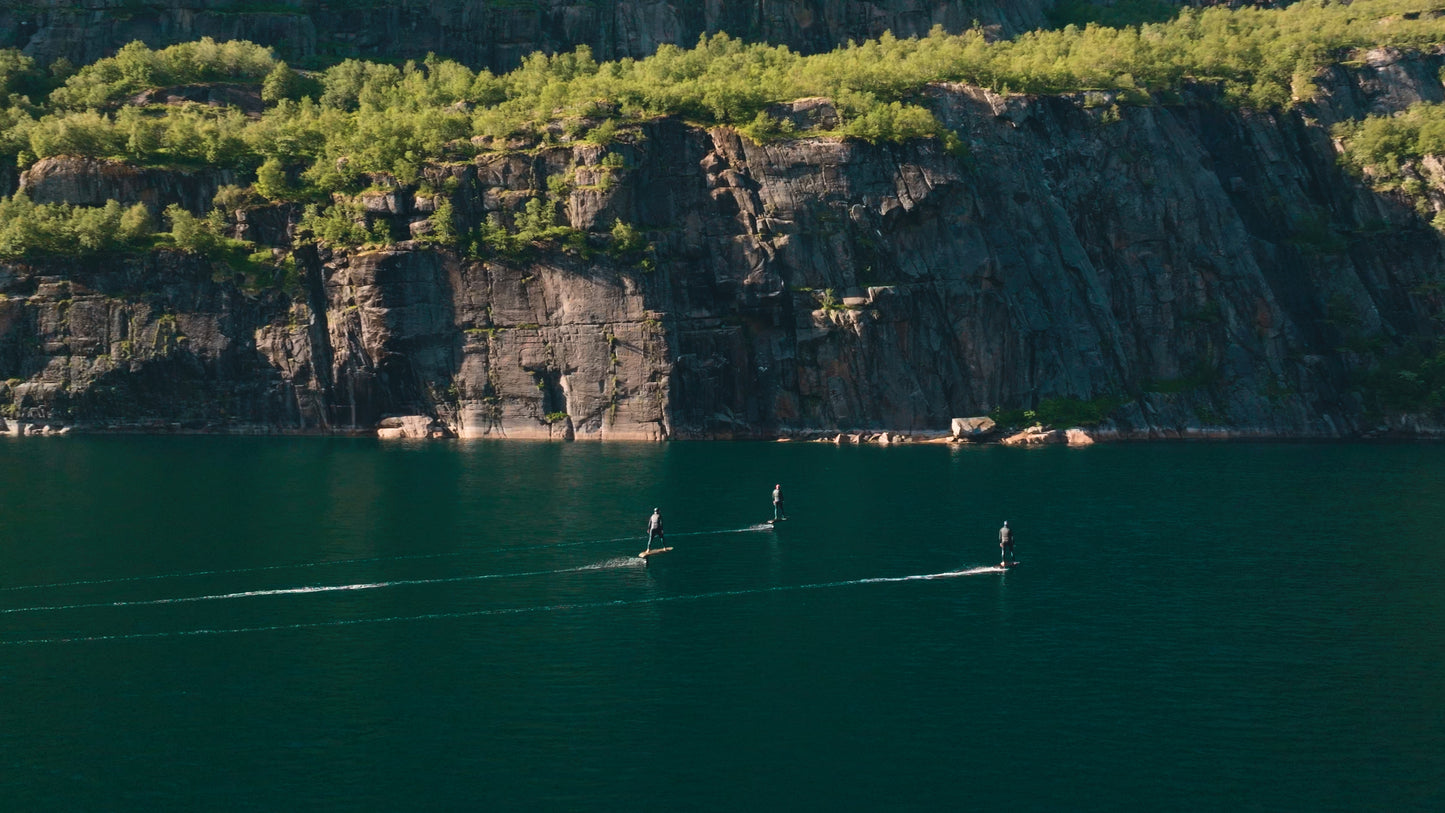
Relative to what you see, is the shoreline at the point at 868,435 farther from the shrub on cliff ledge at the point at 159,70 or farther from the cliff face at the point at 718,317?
the shrub on cliff ledge at the point at 159,70

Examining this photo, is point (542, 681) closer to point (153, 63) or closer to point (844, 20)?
point (153, 63)

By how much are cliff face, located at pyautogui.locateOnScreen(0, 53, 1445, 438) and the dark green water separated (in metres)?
38.5

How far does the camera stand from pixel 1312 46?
525 ft

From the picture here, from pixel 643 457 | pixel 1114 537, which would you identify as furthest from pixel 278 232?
pixel 1114 537

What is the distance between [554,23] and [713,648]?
494 ft

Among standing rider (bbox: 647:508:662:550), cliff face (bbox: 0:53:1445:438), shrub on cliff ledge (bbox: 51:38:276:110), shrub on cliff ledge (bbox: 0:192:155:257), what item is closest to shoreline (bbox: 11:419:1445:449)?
cliff face (bbox: 0:53:1445:438)

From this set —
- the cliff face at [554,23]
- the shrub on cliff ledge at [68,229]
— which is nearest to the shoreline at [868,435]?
the shrub on cliff ledge at [68,229]

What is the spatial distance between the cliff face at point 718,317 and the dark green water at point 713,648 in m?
38.5

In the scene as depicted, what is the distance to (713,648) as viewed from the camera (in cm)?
5241

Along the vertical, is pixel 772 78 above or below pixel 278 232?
above

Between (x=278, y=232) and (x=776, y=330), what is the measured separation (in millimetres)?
55031

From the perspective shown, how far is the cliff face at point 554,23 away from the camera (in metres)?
183

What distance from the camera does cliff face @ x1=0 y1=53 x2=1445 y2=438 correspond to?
131875mm

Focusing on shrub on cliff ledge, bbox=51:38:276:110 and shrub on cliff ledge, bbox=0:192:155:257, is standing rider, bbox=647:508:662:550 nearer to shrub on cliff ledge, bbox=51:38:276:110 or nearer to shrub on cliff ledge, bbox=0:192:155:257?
shrub on cliff ledge, bbox=0:192:155:257
